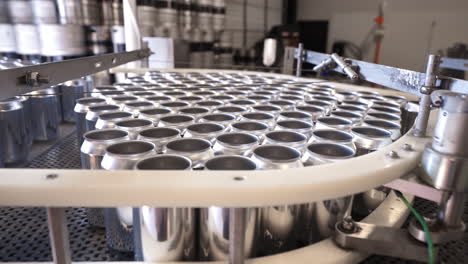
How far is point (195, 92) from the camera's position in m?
1.50

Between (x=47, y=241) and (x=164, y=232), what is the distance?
0.39 meters

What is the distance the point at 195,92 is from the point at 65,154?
60 centimetres

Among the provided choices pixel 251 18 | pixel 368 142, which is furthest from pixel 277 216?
pixel 251 18

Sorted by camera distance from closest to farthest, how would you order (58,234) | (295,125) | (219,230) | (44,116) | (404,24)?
1. (58,234)
2. (219,230)
3. (295,125)
4. (44,116)
5. (404,24)

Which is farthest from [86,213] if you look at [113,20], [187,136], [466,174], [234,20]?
[234,20]

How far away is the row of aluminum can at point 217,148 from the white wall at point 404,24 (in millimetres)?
5795

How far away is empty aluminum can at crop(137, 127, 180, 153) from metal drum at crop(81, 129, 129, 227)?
0.05m

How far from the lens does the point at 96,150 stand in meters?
0.76

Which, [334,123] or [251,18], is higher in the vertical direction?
[251,18]

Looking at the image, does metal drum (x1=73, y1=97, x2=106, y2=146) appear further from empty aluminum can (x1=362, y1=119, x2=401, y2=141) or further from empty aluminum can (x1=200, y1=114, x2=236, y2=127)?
empty aluminum can (x1=362, y1=119, x2=401, y2=141)

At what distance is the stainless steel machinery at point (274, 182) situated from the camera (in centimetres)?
51

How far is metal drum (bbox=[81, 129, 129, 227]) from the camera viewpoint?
0.76m

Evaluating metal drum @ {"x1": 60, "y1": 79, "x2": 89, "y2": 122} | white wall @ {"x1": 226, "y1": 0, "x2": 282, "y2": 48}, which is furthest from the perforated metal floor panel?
white wall @ {"x1": 226, "y1": 0, "x2": 282, "y2": 48}

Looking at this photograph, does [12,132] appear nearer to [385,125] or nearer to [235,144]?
[235,144]
